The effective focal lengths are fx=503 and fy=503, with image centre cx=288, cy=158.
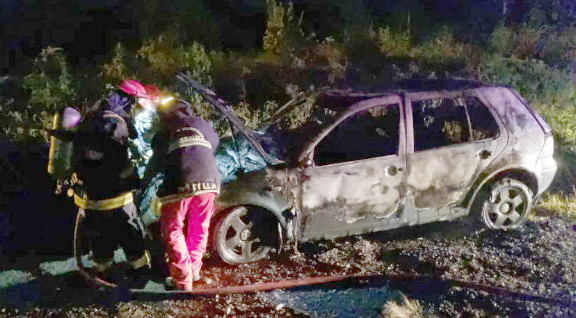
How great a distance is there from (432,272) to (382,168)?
3.37 feet

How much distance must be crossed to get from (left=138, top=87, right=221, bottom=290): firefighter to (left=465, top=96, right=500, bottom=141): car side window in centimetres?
254

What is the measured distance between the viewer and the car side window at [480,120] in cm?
493

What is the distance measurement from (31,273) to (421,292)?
3.40 m

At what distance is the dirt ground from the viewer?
12.9ft

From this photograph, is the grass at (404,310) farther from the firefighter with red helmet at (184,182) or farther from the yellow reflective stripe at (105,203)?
the yellow reflective stripe at (105,203)

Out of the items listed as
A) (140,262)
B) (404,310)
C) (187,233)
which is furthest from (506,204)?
(140,262)

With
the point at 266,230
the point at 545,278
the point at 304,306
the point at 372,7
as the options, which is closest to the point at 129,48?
the point at 372,7

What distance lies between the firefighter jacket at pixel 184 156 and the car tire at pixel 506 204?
282 centimetres

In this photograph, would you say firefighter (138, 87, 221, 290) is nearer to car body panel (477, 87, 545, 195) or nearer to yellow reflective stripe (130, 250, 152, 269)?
yellow reflective stripe (130, 250, 152, 269)

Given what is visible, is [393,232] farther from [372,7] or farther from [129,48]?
[372,7]

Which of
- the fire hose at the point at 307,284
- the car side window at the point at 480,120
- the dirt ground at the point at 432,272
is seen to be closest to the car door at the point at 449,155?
the car side window at the point at 480,120

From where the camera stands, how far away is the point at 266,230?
4582 mm

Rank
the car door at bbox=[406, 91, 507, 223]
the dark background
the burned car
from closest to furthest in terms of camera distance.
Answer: the burned car, the car door at bbox=[406, 91, 507, 223], the dark background

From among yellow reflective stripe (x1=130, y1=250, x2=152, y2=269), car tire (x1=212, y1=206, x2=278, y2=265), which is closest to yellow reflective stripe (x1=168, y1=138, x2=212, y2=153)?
car tire (x1=212, y1=206, x2=278, y2=265)
